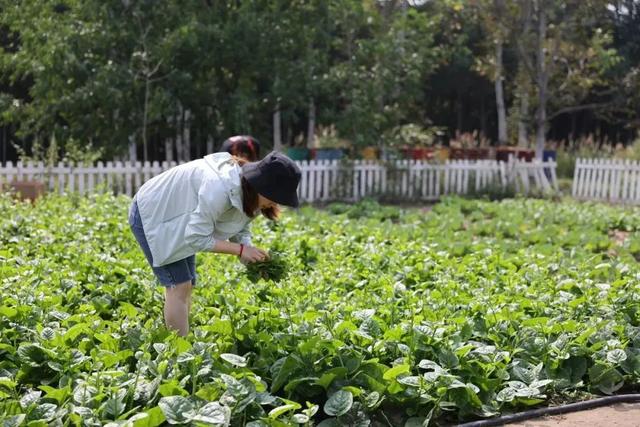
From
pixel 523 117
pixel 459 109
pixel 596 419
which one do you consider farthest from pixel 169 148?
pixel 459 109

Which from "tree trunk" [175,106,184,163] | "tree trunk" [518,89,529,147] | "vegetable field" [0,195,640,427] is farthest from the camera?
"tree trunk" [518,89,529,147]

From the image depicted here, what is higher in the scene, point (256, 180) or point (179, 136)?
point (256, 180)

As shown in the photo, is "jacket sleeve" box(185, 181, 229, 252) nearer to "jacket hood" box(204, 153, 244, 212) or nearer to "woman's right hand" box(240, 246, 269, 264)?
"jacket hood" box(204, 153, 244, 212)

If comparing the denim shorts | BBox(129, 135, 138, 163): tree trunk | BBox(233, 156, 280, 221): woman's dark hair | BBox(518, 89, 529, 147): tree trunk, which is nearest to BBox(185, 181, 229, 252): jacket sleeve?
BBox(233, 156, 280, 221): woman's dark hair

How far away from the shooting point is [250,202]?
458 cm

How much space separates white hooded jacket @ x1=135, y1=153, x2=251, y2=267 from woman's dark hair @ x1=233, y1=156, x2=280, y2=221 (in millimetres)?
27

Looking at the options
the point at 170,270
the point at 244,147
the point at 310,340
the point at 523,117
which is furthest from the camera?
the point at 523,117

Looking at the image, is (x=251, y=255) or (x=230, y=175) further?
(x=251, y=255)

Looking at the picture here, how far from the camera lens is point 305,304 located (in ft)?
18.1

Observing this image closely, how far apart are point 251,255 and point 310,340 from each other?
65 cm

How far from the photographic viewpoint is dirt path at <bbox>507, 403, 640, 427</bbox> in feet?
14.4

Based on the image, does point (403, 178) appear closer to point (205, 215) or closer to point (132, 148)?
point (132, 148)

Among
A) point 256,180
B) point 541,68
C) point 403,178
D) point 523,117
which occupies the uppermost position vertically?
point 541,68

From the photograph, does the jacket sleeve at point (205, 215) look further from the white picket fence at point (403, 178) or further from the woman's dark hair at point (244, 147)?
the white picket fence at point (403, 178)
